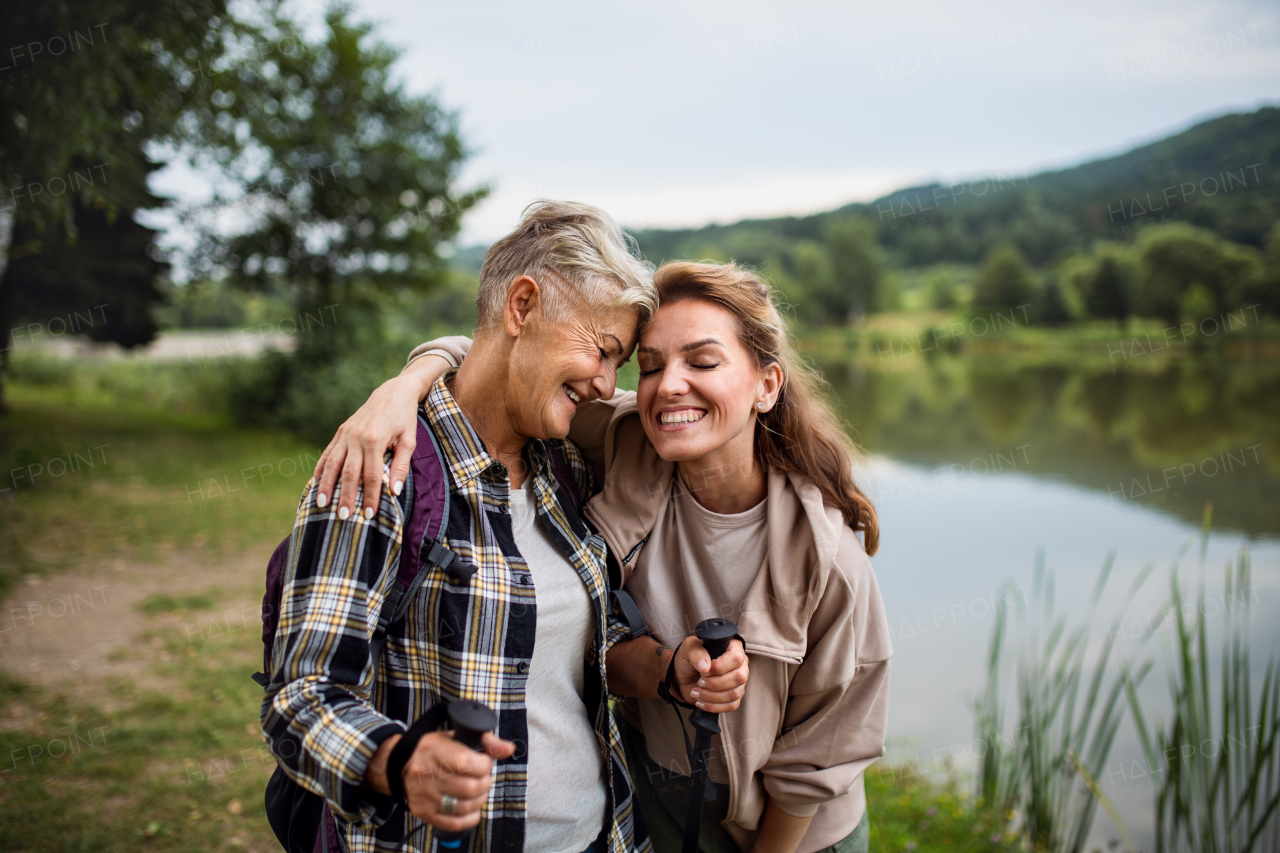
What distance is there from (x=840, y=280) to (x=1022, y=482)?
140 feet

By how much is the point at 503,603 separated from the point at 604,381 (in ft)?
1.79

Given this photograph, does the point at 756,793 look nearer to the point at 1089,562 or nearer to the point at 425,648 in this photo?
the point at 425,648

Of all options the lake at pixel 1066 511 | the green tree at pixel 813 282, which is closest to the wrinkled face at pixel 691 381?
the lake at pixel 1066 511

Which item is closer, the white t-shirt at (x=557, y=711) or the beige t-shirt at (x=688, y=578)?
the white t-shirt at (x=557, y=711)

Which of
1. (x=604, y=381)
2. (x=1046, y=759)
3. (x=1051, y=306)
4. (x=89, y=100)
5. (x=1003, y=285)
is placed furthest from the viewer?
(x=1003, y=285)

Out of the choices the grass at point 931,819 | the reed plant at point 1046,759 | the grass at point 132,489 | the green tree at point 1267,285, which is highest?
the green tree at point 1267,285

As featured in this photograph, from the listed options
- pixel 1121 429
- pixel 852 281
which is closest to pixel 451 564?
pixel 1121 429

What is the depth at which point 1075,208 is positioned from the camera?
2190 inches

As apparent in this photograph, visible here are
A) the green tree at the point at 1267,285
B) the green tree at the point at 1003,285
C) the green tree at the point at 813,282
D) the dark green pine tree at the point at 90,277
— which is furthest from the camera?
the green tree at the point at 813,282

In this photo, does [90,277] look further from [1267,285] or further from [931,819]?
[1267,285]

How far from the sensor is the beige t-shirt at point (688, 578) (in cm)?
188

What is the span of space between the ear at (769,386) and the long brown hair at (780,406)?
2 centimetres

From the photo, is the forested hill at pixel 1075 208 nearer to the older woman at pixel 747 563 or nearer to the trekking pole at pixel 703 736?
the older woman at pixel 747 563

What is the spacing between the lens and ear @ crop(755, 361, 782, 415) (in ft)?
6.59
